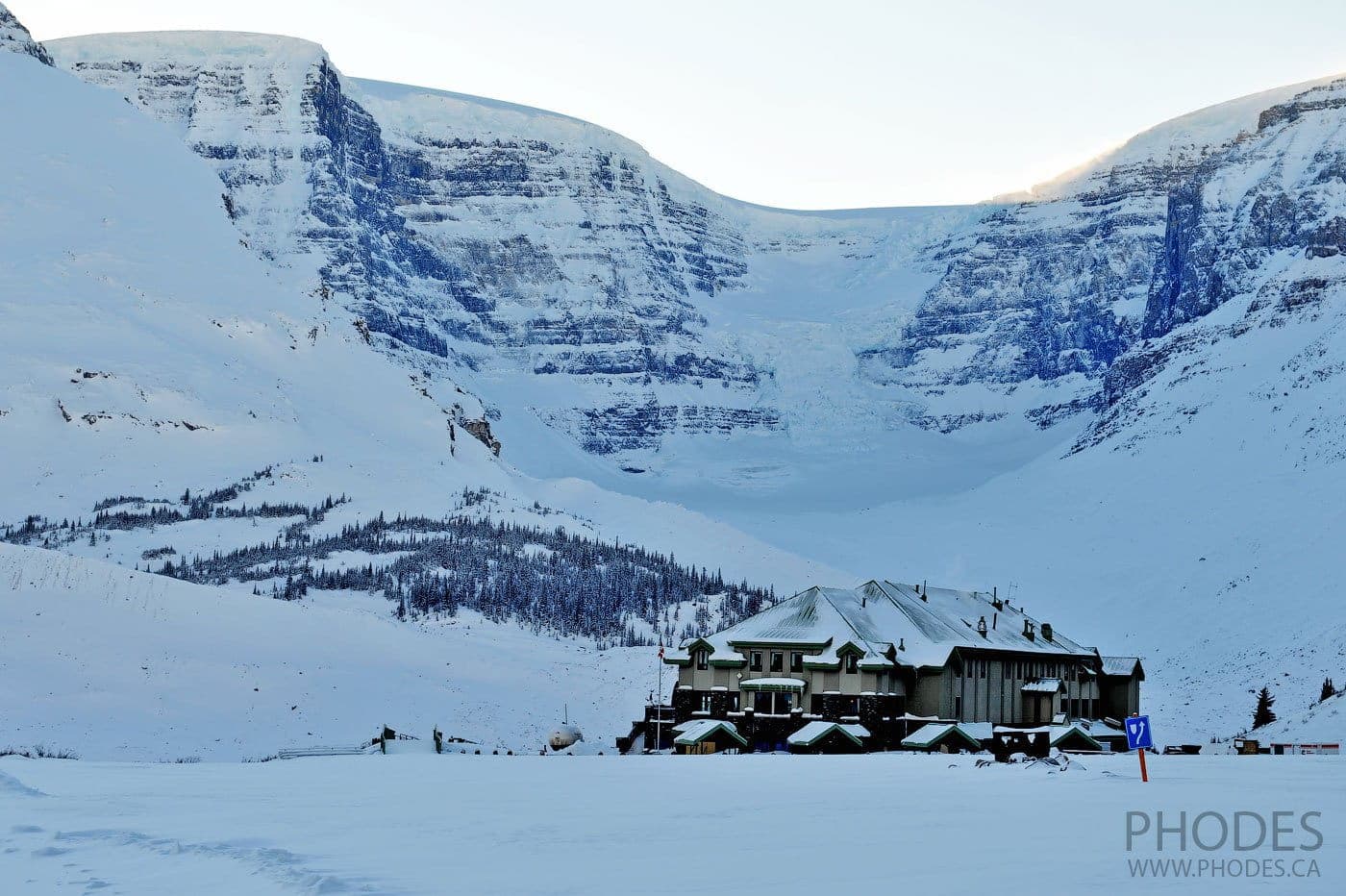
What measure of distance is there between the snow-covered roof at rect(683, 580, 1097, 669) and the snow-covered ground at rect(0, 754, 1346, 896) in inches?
1138

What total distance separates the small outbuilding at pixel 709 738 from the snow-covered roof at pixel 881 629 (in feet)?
21.2

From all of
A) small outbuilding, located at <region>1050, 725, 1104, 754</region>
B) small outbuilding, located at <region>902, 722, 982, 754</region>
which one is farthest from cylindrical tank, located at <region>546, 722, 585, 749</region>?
small outbuilding, located at <region>1050, 725, 1104, 754</region>

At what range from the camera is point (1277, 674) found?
334 ft

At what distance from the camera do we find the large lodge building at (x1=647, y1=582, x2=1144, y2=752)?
73188mm

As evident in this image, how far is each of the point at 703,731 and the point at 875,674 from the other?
30.4 feet

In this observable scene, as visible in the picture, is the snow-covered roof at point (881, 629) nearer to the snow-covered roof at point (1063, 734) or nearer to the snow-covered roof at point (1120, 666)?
the snow-covered roof at point (1120, 666)

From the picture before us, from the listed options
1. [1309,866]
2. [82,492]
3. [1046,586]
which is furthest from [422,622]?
[1309,866]

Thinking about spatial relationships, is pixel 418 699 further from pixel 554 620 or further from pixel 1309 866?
pixel 1309 866

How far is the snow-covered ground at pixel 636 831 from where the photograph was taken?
75.5 feet

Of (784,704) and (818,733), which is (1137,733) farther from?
(784,704)

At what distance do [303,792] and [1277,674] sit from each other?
79938 mm

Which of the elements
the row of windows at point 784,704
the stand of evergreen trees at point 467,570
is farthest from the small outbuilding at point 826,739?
the stand of evergreen trees at point 467,570

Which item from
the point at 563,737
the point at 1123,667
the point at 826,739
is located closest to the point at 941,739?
the point at 826,739

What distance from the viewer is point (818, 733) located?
6838cm
